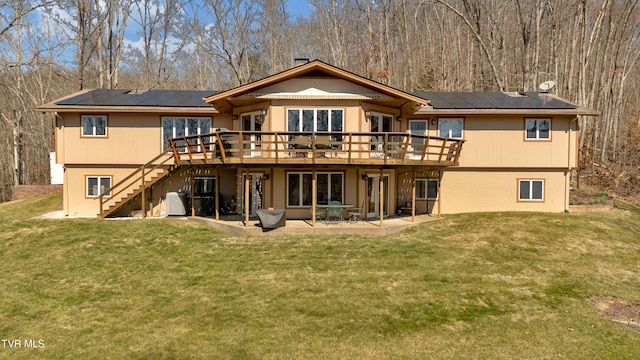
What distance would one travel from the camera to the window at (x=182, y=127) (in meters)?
16.3

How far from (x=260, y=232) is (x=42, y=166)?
32597 millimetres

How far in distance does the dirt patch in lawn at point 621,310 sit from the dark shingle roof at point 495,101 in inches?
393

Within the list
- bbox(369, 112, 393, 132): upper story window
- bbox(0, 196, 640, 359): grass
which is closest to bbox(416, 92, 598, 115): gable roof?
bbox(369, 112, 393, 132): upper story window

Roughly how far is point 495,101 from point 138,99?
18.0 m

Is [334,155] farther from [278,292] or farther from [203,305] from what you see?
[203,305]

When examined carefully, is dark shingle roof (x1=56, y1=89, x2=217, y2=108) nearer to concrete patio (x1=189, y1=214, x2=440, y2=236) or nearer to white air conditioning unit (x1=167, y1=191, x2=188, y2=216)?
white air conditioning unit (x1=167, y1=191, x2=188, y2=216)

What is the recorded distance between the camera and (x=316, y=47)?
3481 centimetres

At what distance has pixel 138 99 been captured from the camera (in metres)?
17.0

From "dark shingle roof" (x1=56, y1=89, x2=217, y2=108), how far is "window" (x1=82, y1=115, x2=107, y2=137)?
27.2 inches

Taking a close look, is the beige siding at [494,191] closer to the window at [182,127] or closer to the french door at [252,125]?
the french door at [252,125]

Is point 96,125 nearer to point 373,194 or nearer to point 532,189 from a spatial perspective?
point 373,194

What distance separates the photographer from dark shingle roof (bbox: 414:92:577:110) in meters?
16.0

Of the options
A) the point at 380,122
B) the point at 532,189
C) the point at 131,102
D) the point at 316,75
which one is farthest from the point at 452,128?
the point at 131,102

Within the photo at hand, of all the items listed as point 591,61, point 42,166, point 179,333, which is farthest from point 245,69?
point 591,61
